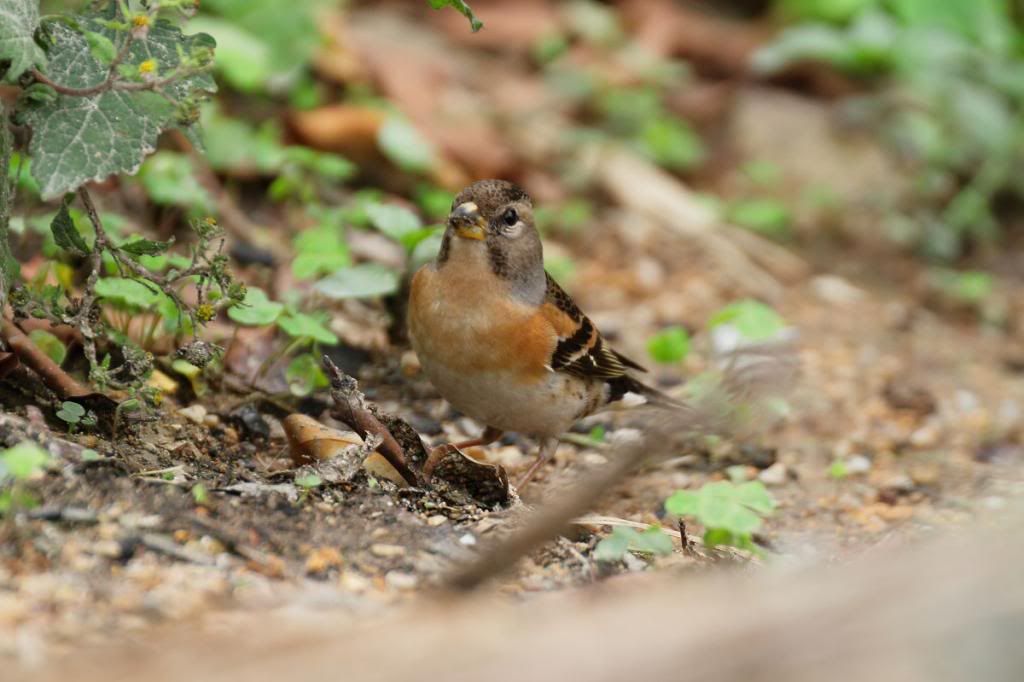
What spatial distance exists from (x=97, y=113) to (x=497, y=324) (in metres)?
1.44

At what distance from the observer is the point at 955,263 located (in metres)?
7.30

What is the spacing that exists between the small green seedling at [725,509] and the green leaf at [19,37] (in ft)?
6.59

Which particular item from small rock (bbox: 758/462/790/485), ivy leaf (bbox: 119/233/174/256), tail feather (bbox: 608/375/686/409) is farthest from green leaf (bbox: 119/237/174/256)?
small rock (bbox: 758/462/790/485)

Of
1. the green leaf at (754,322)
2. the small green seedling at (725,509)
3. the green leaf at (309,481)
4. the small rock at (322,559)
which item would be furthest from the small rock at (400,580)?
the green leaf at (754,322)

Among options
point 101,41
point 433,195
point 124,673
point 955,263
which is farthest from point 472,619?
point 955,263

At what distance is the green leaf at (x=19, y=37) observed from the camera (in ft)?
10.3

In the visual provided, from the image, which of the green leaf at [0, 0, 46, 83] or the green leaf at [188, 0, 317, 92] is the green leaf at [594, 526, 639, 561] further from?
the green leaf at [188, 0, 317, 92]

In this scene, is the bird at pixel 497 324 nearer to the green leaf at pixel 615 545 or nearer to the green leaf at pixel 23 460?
the green leaf at pixel 615 545

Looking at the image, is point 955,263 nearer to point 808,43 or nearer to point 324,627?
point 808,43

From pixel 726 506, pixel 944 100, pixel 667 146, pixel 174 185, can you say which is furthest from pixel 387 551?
pixel 944 100

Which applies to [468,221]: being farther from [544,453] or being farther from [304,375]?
[544,453]

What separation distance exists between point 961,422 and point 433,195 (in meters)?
2.74

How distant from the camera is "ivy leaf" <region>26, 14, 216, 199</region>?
3.26m

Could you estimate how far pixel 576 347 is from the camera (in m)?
4.46
